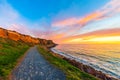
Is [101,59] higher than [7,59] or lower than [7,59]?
lower

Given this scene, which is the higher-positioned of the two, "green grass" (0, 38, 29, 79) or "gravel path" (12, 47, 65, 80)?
"green grass" (0, 38, 29, 79)

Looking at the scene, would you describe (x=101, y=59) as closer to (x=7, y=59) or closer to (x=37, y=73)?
(x=7, y=59)

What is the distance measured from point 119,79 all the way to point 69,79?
15.8 meters

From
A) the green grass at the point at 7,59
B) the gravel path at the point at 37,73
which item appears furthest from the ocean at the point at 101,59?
the green grass at the point at 7,59

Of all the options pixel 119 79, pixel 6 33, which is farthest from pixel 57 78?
pixel 6 33

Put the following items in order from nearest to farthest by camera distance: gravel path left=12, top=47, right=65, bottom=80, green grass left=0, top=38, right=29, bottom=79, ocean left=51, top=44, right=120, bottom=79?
gravel path left=12, top=47, right=65, bottom=80
green grass left=0, top=38, right=29, bottom=79
ocean left=51, top=44, right=120, bottom=79

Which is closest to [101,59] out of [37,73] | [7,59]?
[7,59]

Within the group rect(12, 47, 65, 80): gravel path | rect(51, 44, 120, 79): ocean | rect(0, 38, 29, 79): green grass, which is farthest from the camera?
rect(51, 44, 120, 79): ocean

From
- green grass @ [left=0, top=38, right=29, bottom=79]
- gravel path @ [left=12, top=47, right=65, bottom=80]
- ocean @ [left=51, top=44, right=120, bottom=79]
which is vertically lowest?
ocean @ [left=51, top=44, right=120, bottom=79]

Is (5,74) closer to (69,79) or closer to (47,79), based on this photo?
(47,79)

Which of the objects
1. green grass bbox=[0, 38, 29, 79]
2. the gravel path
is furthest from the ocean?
green grass bbox=[0, 38, 29, 79]

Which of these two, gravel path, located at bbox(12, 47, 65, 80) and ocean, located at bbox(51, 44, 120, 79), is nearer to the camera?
gravel path, located at bbox(12, 47, 65, 80)

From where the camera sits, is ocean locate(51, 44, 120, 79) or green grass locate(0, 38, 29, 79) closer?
green grass locate(0, 38, 29, 79)

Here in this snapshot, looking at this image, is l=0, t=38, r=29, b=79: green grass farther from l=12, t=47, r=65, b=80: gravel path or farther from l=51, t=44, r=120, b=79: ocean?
l=51, t=44, r=120, b=79: ocean
